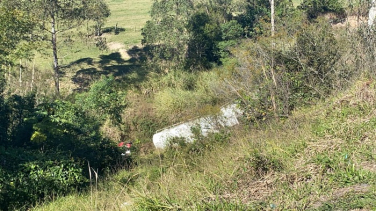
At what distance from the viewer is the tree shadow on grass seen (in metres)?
19.4

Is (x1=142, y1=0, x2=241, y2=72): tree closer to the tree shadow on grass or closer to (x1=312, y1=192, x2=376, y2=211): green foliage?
the tree shadow on grass

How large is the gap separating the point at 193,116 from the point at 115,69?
33.8 feet

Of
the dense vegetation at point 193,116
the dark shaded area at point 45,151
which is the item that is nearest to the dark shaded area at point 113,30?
the dense vegetation at point 193,116

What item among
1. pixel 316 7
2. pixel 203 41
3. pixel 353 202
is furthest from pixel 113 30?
pixel 353 202

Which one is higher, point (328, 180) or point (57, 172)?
point (328, 180)

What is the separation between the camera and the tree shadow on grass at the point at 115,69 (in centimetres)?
1943

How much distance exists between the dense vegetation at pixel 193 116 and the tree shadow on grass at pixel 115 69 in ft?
0.40

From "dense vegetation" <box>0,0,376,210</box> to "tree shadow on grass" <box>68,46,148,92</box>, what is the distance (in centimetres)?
12

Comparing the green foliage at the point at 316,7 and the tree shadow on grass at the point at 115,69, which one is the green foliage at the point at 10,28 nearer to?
the tree shadow on grass at the point at 115,69

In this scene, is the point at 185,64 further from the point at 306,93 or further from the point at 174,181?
the point at 174,181

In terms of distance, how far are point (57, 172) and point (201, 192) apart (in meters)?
4.44

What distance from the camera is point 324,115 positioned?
6.46 metres

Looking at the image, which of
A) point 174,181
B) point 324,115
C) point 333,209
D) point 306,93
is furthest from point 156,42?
point 333,209

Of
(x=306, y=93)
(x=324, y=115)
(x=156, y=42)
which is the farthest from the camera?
(x=156, y=42)
